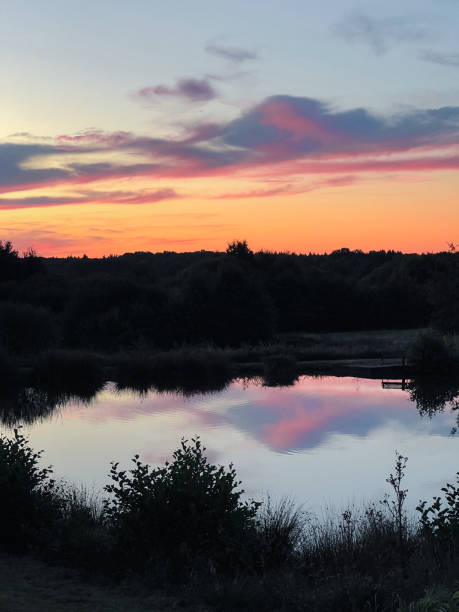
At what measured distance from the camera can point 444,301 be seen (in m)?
31.5

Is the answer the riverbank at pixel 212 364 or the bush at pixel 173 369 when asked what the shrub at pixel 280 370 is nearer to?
the riverbank at pixel 212 364

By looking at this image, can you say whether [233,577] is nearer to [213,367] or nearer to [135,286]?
[213,367]

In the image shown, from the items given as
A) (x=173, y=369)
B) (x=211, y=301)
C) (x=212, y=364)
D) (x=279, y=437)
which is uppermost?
(x=211, y=301)

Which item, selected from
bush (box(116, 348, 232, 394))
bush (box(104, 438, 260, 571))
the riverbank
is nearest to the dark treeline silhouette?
the riverbank

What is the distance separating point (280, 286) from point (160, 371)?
107 feet

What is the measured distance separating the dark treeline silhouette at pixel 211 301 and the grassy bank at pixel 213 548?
20.7 metres

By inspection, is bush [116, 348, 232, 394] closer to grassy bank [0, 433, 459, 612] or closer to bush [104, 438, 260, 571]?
grassy bank [0, 433, 459, 612]

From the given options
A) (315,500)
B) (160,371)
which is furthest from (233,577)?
(160,371)

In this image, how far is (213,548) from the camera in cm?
782

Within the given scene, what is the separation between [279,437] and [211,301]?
30704mm

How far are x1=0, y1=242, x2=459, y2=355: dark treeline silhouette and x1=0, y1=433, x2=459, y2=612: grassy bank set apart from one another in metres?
20.7

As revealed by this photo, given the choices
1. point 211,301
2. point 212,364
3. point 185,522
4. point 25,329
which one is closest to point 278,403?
point 212,364

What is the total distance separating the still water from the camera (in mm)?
13617

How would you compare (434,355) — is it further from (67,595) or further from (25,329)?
(67,595)
